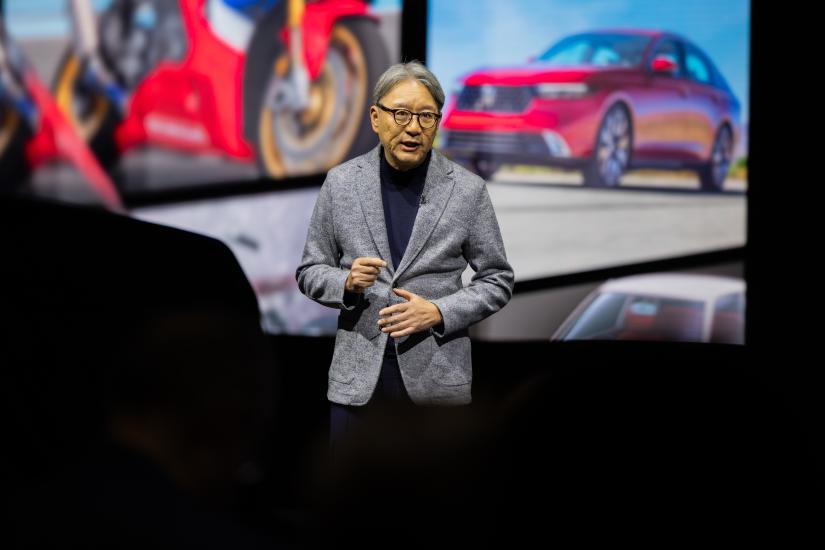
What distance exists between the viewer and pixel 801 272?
11.9 feet

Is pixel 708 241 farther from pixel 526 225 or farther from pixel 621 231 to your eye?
pixel 526 225

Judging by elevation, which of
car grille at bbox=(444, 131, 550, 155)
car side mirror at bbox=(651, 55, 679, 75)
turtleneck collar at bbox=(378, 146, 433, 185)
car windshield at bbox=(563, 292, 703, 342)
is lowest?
car windshield at bbox=(563, 292, 703, 342)

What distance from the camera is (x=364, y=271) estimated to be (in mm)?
1636

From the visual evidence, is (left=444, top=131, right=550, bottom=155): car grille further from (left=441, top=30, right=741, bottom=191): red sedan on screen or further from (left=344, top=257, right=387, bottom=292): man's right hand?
(left=344, top=257, right=387, bottom=292): man's right hand

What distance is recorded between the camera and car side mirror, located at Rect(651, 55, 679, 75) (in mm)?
3875

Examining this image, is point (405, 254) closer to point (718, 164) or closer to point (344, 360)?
point (344, 360)

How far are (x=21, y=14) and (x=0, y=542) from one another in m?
4.28

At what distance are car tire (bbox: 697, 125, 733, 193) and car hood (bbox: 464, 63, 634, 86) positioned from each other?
497mm

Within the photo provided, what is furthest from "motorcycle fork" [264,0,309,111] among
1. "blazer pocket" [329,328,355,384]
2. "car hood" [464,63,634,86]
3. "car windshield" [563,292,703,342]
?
"blazer pocket" [329,328,355,384]

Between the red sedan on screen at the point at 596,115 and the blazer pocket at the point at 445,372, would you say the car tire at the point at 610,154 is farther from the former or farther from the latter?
the blazer pocket at the point at 445,372

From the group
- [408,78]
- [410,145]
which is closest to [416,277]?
[410,145]

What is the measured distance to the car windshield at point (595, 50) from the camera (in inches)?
153

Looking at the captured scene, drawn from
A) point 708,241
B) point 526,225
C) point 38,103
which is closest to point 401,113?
point 526,225

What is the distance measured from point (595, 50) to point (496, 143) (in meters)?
0.58
